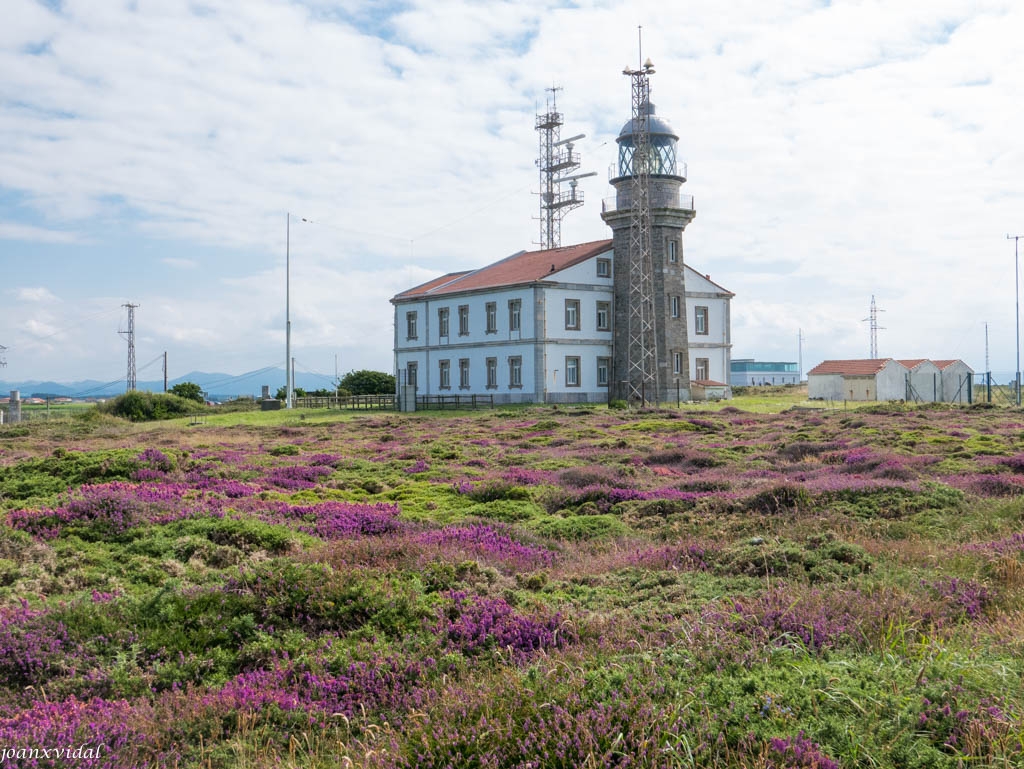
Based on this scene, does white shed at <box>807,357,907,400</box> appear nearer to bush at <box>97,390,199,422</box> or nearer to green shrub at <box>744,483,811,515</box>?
bush at <box>97,390,199,422</box>

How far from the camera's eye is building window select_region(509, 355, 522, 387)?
58.0 meters

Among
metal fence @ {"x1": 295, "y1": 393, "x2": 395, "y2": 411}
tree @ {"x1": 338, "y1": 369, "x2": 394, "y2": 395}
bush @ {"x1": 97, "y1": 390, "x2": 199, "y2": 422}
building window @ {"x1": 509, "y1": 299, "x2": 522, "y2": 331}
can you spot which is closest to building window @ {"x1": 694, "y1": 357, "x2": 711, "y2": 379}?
building window @ {"x1": 509, "y1": 299, "x2": 522, "y2": 331}

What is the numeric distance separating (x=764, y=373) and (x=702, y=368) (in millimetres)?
86994

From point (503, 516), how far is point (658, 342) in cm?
4413

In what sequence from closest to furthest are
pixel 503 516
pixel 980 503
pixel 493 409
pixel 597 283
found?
pixel 980 503 < pixel 503 516 < pixel 493 409 < pixel 597 283

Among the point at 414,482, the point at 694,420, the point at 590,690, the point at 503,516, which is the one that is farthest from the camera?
the point at 694,420

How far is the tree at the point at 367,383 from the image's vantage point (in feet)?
242

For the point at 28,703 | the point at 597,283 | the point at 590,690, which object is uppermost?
the point at 597,283

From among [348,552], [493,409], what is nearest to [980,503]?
[348,552]

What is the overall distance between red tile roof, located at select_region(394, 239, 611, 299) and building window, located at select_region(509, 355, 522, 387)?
5084 millimetres

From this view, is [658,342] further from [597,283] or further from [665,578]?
[665,578]

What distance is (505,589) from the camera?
8125mm

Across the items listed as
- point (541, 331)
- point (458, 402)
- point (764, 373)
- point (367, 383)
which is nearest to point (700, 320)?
point (541, 331)

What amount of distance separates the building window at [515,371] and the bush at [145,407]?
21332mm
